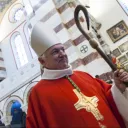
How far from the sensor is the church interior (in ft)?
22.1

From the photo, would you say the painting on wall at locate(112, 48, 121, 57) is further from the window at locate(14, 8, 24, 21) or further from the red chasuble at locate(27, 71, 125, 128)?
the red chasuble at locate(27, 71, 125, 128)

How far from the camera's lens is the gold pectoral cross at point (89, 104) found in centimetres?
226

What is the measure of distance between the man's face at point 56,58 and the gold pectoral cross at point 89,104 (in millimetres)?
314

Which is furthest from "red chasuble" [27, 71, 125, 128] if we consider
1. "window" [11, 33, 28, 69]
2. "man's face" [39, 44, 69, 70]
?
"window" [11, 33, 28, 69]

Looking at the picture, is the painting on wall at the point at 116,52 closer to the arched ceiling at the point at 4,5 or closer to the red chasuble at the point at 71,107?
the red chasuble at the point at 71,107

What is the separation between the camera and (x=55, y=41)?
9.09 ft

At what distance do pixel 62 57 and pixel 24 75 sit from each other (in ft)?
25.6

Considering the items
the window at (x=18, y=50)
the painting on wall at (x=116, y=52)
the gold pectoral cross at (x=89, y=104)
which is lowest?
the gold pectoral cross at (x=89, y=104)

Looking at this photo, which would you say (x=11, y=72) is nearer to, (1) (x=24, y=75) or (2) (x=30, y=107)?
(1) (x=24, y=75)

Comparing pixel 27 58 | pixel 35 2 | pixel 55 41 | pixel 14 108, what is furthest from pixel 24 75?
pixel 55 41

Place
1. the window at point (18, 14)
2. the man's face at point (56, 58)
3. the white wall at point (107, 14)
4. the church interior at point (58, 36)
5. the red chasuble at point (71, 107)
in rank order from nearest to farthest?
the red chasuble at point (71, 107) < the man's face at point (56, 58) < the church interior at point (58, 36) < the white wall at point (107, 14) < the window at point (18, 14)

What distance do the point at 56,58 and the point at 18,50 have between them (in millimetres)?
9092

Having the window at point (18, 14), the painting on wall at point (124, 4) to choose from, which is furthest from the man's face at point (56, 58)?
the window at point (18, 14)

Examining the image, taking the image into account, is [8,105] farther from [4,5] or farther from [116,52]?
[4,5]
